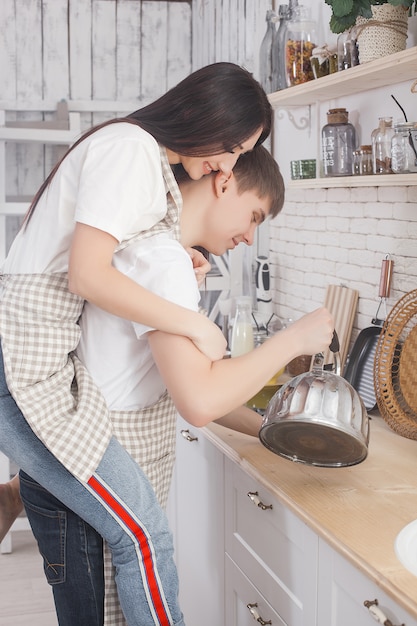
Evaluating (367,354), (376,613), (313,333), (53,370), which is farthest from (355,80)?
(376,613)

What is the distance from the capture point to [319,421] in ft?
5.08

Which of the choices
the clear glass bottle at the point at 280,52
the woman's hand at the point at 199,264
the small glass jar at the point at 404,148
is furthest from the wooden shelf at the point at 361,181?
the woman's hand at the point at 199,264

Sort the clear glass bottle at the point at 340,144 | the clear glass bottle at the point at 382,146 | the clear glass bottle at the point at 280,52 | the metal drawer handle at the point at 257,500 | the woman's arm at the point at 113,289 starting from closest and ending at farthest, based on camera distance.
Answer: the woman's arm at the point at 113,289 < the metal drawer handle at the point at 257,500 < the clear glass bottle at the point at 382,146 < the clear glass bottle at the point at 340,144 < the clear glass bottle at the point at 280,52

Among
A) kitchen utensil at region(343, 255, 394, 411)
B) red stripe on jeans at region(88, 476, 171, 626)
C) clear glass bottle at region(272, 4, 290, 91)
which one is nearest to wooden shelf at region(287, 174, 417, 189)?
kitchen utensil at region(343, 255, 394, 411)

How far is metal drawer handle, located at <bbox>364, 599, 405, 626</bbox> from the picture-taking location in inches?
51.2

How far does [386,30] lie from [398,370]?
2.99 feet

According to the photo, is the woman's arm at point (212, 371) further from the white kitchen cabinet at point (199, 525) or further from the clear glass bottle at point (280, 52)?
the clear glass bottle at point (280, 52)

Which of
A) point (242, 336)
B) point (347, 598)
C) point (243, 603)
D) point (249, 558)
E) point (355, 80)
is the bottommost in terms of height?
point (243, 603)

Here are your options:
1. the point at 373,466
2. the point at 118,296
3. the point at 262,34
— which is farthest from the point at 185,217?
the point at 262,34

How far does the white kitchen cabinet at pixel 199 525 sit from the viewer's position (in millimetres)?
2285

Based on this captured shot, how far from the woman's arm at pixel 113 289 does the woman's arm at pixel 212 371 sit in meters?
0.04

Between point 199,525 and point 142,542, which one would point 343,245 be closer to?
point 199,525

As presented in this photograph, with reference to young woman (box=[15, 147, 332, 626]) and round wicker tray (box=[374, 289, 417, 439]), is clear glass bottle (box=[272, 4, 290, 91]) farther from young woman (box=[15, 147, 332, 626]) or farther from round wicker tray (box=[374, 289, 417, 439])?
young woman (box=[15, 147, 332, 626])

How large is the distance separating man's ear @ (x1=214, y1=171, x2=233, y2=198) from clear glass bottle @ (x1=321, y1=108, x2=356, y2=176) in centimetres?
93
